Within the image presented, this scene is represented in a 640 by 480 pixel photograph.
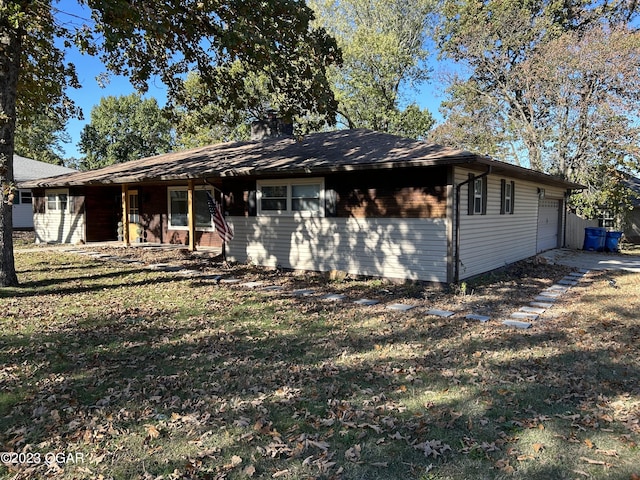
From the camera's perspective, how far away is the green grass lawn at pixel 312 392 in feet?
9.53

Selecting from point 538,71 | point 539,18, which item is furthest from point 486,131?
point 539,18

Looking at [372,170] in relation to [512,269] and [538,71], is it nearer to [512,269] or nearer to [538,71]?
[512,269]

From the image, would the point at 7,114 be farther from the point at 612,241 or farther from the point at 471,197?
the point at 612,241

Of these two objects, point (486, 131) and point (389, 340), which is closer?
point (389, 340)

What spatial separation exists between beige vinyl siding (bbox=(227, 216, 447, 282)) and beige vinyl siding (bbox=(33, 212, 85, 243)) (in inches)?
354

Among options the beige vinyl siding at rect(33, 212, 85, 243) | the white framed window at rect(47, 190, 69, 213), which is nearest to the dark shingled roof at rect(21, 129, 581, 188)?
the beige vinyl siding at rect(33, 212, 85, 243)

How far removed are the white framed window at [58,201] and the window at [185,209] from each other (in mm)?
5282

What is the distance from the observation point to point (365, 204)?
9445 millimetres

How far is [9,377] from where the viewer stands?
13.8 feet

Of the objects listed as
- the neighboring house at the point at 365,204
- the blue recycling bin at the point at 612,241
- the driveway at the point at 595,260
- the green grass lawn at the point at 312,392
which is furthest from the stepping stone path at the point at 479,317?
the blue recycling bin at the point at 612,241

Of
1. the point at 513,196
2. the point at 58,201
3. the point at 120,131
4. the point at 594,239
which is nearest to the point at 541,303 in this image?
the point at 513,196

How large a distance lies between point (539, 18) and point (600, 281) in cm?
1653

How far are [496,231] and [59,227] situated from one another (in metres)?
16.7

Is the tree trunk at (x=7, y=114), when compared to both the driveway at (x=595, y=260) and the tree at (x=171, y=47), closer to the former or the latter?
the tree at (x=171, y=47)
